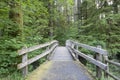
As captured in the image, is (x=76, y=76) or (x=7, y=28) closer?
(x=76, y=76)

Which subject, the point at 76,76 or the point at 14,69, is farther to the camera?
the point at 14,69

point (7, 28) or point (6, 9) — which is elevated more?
point (6, 9)

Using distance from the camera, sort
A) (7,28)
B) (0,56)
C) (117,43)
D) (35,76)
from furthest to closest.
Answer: (117,43), (7,28), (0,56), (35,76)

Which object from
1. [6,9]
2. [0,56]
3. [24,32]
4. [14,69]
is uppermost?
[6,9]

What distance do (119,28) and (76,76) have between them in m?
11.1

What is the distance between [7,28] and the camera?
29.4ft

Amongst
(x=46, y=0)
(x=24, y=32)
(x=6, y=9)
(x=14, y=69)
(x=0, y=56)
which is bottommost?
(x=14, y=69)

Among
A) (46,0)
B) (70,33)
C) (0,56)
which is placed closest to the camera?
(0,56)

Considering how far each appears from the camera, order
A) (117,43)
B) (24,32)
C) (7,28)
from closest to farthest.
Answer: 1. (7,28)
2. (24,32)
3. (117,43)

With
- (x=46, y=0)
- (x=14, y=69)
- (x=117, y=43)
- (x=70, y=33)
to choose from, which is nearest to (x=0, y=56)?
(x=14, y=69)

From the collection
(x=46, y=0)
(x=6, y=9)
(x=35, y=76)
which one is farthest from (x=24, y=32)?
(x=46, y=0)

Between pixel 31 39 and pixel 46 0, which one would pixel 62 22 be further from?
pixel 31 39

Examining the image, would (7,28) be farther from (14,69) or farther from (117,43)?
(117,43)

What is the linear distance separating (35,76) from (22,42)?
2306 mm
